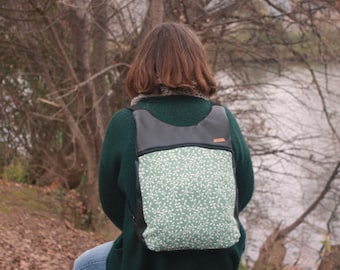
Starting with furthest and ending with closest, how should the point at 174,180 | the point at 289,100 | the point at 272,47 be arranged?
1. the point at 289,100
2. the point at 272,47
3. the point at 174,180

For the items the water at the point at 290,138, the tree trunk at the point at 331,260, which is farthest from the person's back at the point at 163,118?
the tree trunk at the point at 331,260

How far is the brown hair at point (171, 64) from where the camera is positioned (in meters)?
1.81

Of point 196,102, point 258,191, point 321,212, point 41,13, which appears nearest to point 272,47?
point 258,191

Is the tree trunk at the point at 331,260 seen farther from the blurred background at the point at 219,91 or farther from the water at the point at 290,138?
the water at the point at 290,138

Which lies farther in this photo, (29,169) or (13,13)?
(29,169)

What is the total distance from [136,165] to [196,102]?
0.30 m

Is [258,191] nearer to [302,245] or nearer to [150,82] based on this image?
[302,245]

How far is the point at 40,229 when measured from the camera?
19.9 feet

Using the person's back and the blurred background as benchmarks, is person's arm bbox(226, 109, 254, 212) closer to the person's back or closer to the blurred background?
the person's back

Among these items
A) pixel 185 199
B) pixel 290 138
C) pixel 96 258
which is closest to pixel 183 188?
pixel 185 199

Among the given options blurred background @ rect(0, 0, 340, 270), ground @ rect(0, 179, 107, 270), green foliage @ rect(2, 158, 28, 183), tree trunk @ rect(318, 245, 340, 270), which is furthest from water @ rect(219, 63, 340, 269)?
green foliage @ rect(2, 158, 28, 183)

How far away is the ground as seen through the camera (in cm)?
482

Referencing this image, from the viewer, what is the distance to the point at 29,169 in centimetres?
908

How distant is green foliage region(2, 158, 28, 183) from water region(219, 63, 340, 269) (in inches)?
136
